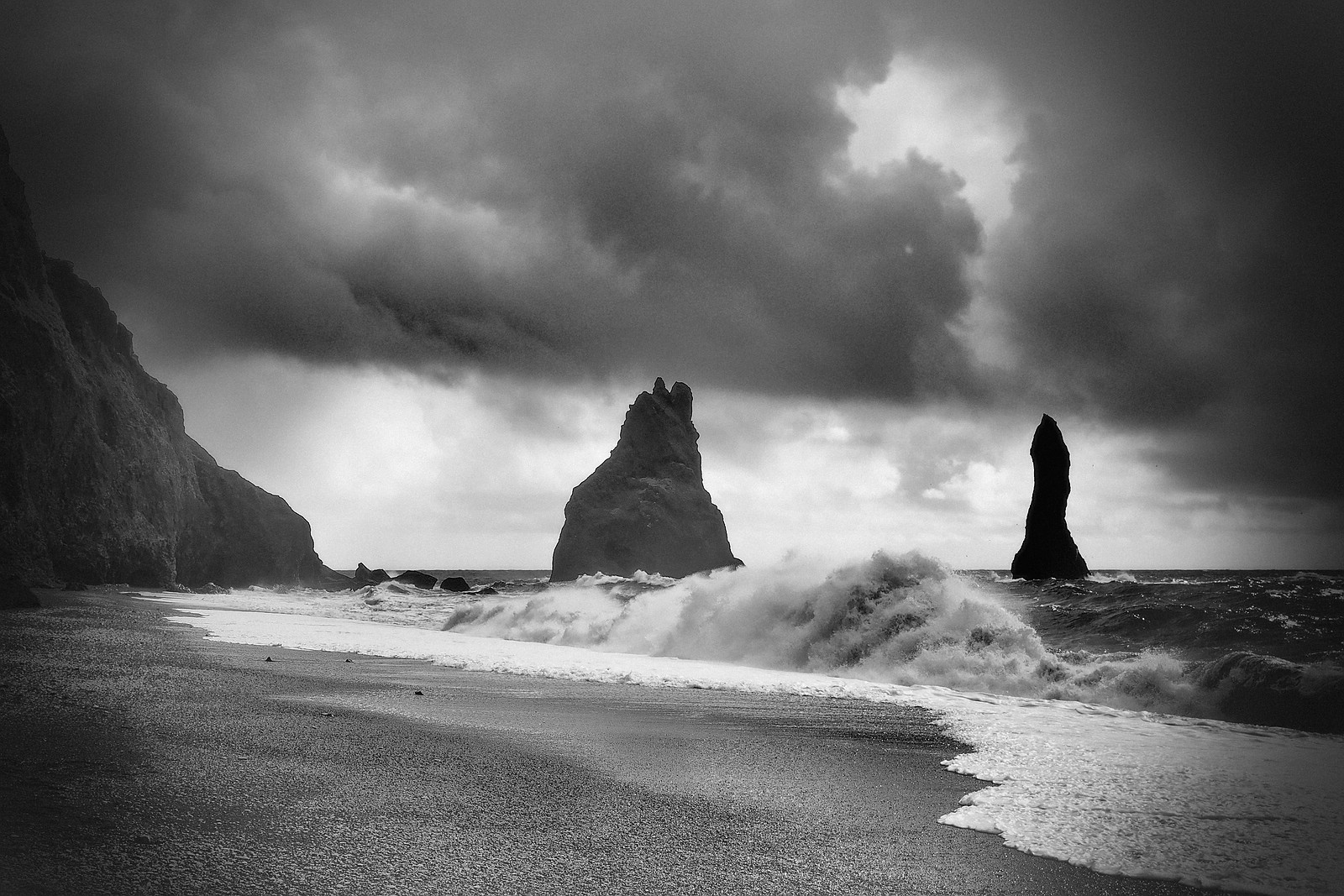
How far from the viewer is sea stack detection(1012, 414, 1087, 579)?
3641 cm

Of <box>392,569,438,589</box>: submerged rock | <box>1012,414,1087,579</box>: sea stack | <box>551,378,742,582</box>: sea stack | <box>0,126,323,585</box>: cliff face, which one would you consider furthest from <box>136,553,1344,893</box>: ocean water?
<box>392,569,438,589</box>: submerged rock

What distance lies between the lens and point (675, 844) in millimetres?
3420

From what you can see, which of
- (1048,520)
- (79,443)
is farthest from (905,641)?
(79,443)

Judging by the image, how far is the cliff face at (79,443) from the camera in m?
24.3

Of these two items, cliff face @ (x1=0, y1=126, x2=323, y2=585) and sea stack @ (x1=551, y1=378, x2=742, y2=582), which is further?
Result: sea stack @ (x1=551, y1=378, x2=742, y2=582)

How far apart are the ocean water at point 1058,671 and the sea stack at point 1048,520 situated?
55.4ft

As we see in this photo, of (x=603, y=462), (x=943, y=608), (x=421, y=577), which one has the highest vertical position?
(x=603, y=462)

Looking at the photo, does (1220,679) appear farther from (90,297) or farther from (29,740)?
(90,297)

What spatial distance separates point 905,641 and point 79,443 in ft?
103

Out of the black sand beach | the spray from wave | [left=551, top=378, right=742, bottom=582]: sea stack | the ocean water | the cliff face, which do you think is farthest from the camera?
[left=551, top=378, right=742, bottom=582]: sea stack

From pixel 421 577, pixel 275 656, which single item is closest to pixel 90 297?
pixel 421 577

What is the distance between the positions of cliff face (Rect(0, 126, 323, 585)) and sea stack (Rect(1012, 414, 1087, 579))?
40.0 meters

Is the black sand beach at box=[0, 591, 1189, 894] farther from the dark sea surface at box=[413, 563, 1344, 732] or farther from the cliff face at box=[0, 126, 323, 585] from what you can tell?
the cliff face at box=[0, 126, 323, 585]

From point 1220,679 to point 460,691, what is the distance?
28.5ft
